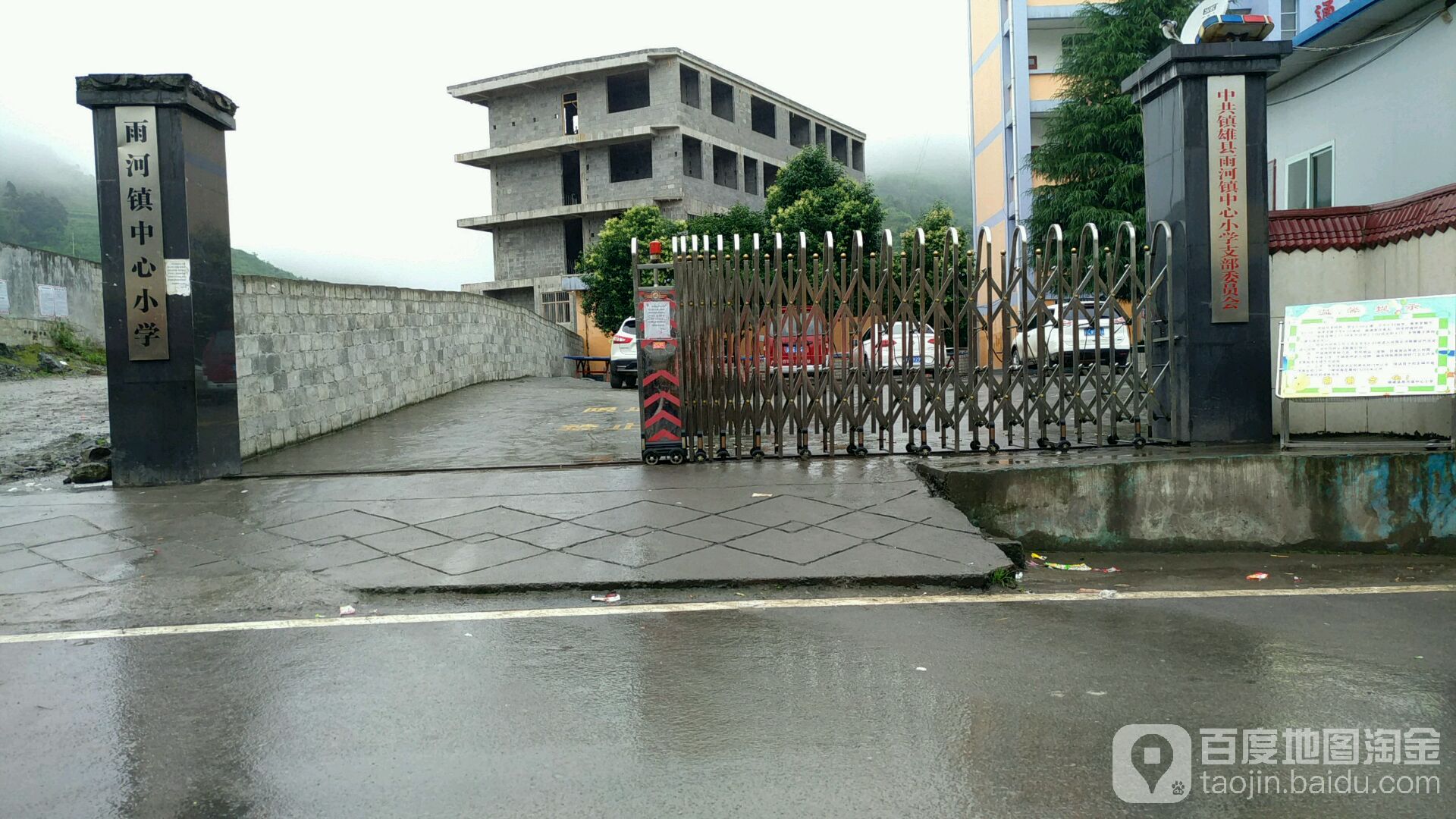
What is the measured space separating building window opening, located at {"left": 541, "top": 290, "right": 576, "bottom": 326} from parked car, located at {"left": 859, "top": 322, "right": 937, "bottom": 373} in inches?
1479

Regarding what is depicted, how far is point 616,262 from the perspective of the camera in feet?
117

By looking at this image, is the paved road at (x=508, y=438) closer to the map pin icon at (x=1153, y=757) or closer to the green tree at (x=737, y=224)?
the map pin icon at (x=1153, y=757)

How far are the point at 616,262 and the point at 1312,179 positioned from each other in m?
25.4

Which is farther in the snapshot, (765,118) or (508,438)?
(765,118)

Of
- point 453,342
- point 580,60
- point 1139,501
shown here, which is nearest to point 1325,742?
point 1139,501

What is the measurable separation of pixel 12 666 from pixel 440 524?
2868mm

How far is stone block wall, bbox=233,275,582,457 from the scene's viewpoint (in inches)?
410

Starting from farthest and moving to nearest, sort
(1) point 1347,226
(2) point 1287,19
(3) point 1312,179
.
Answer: (2) point 1287,19
(3) point 1312,179
(1) point 1347,226

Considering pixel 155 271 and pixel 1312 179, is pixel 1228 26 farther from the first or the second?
pixel 155 271

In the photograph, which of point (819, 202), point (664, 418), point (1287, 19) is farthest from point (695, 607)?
point (819, 202)

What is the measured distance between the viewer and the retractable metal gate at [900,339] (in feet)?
28.0

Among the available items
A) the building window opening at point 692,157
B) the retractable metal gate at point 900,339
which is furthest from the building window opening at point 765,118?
the retractable metal gate at point 900,339

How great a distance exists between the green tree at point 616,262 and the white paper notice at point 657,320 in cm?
2525

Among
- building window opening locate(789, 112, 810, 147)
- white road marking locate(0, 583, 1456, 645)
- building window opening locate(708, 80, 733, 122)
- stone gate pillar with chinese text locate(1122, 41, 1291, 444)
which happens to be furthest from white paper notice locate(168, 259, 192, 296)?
building window opening locate(789, 112, 810, 147)
